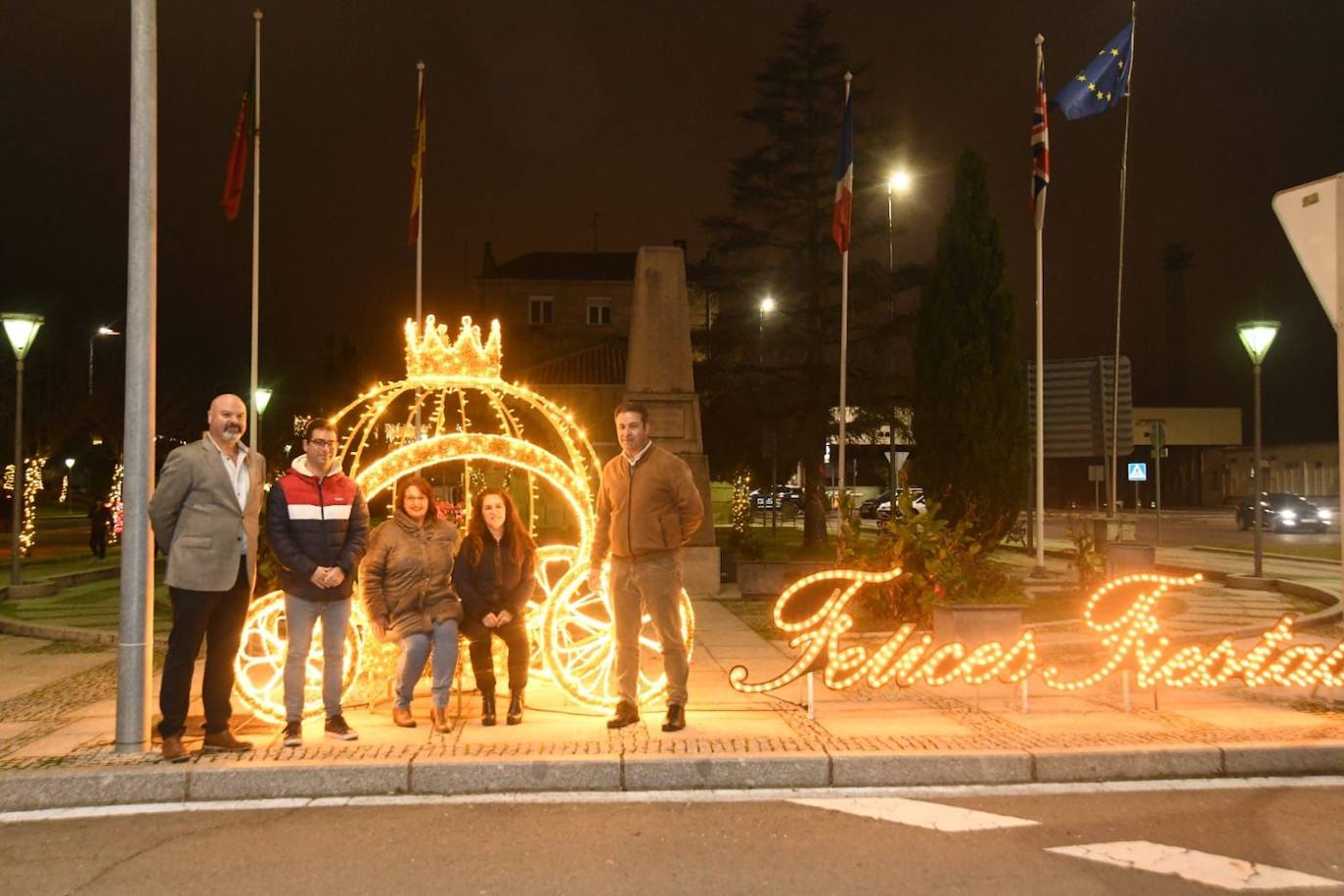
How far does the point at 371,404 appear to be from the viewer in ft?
33.7

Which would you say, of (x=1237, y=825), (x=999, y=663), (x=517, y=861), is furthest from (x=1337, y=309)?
(x=517, y=861)

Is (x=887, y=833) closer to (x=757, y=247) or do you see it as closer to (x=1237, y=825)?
(x=1237, y=825)

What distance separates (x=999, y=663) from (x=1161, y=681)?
1.22 meters

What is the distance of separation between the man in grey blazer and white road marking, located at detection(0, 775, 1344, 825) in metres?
0.60

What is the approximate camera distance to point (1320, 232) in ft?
27.2

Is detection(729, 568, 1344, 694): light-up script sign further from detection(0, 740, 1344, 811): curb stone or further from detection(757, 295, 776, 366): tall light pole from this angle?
detection(757, 295, 776, 366): tall light pole

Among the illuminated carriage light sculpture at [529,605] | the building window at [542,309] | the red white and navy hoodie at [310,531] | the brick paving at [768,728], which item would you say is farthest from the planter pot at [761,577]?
the building window at [542,309]

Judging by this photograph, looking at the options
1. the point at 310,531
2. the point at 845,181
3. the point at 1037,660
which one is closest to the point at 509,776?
the point at 310,531

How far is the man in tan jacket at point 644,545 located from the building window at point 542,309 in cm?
6898

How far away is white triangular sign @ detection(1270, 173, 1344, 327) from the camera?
26.9 ft

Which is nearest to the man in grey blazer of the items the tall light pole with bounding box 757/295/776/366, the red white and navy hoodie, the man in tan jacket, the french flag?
the red white and navy hoodie

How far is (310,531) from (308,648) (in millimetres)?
742

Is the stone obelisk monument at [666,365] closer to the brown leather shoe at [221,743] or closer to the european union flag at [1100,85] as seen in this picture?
the european union flag at [1100,85]

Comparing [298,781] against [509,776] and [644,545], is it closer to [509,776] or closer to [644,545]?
[509,776]
